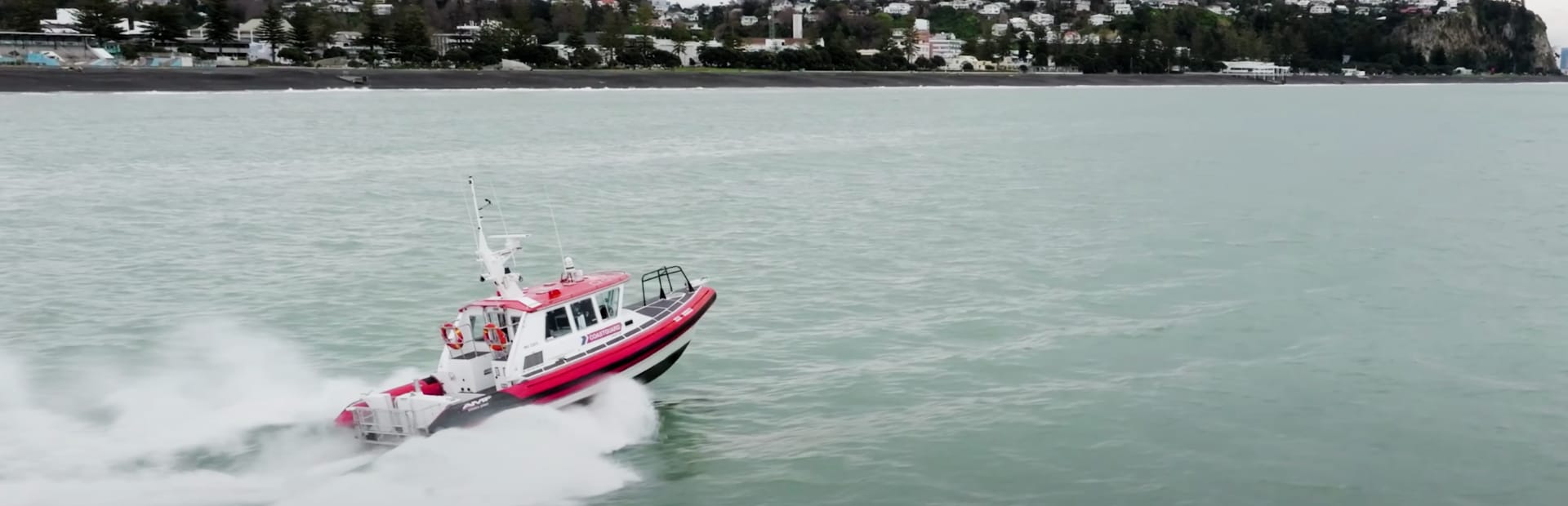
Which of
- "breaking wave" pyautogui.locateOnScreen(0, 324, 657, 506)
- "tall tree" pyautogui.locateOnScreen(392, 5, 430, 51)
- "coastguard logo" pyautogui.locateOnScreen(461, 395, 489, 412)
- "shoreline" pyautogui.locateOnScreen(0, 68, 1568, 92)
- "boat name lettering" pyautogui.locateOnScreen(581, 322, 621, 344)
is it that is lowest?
"breaking wave" pyautogui.locateOnScreen(0, 324, 657, 506)

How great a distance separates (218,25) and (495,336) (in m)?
157

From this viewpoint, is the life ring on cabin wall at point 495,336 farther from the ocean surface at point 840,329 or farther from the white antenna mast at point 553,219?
the white antenna mast at point 553,219

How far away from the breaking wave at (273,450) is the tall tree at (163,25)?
148m

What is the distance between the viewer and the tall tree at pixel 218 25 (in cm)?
15988

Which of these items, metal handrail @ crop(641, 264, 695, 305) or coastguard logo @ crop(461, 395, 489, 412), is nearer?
coastguard logo @ crop(461, 395, 489, 412)

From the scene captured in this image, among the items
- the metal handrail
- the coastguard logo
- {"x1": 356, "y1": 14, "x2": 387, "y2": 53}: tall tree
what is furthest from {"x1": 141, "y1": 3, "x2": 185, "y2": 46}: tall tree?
the coastguard logo

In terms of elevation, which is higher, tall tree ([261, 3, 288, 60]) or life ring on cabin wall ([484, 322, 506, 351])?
tall tree ([261, 3, 288, 60])

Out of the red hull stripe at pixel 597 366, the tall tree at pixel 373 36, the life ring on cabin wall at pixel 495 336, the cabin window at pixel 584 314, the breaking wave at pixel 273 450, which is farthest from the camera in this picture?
the tall tree at pixel 373 36

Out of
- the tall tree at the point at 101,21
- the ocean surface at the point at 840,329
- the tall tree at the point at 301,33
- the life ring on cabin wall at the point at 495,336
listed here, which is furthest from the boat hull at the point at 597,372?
the tall tree at the point at 301,33

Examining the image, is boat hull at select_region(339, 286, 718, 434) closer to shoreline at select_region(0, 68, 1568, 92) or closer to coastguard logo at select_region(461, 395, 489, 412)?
coastguard logo at select_region(461, 395, 489, 412)

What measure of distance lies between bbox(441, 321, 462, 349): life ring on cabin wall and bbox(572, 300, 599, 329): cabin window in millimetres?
1568

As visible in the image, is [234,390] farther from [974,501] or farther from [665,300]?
[974,501]

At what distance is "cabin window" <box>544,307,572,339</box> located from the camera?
19.2 meters

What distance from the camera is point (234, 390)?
858 inches
